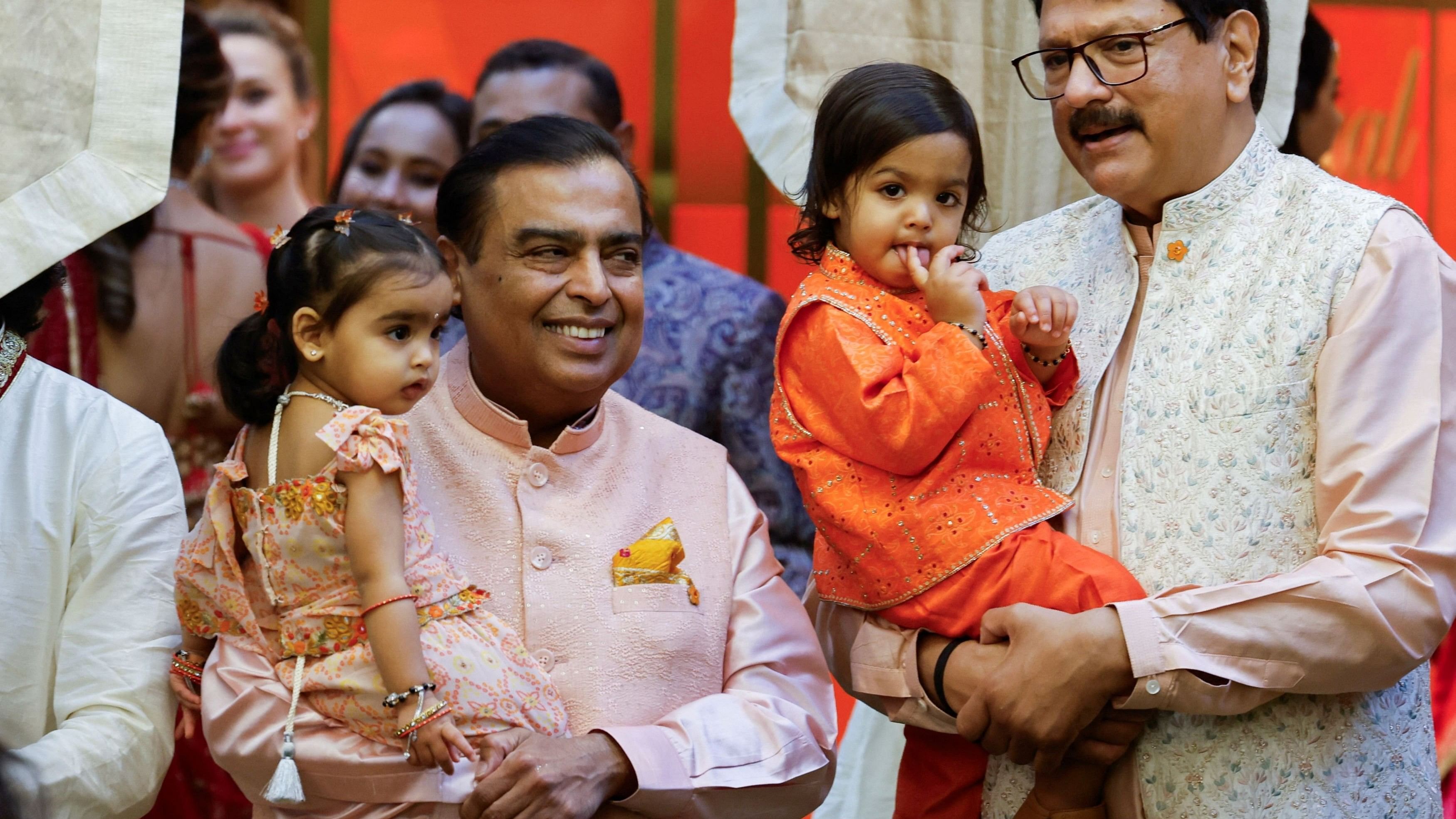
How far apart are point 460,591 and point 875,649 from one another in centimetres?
68

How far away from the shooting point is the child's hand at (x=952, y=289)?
96.6 inches

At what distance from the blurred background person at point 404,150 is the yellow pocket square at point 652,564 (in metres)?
2.33

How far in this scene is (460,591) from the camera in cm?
236

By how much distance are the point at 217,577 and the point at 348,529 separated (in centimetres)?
28

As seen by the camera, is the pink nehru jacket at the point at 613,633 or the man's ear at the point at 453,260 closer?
the pink nehru jacket at the point at 613,633

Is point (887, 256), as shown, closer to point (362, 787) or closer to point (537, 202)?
point (537, 202)

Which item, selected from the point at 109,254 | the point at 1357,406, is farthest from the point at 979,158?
the point at 109,254

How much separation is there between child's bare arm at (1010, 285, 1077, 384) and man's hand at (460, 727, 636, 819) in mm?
894

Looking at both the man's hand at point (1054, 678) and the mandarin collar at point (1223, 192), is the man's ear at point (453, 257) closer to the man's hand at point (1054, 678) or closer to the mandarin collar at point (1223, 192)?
the man's hand at point (1054, 678)

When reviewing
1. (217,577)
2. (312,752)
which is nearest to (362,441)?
(217,577)

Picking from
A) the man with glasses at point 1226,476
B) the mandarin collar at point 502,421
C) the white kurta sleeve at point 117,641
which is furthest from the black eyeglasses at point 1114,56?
the white kurta sleeve at point 117,641

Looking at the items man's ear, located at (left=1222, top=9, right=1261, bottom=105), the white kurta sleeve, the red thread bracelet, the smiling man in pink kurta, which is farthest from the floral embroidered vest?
the white kurta sleeve

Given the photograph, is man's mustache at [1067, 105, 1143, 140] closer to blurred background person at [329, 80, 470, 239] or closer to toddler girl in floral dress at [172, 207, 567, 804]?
toddler girl in floral dress at [172, 207, 567, 804]

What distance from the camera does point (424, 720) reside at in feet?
7.02
